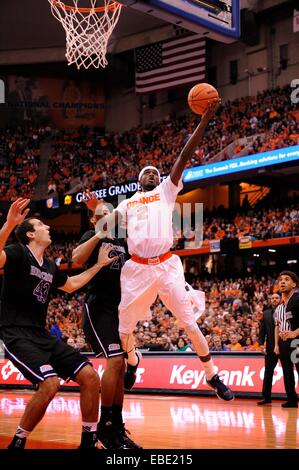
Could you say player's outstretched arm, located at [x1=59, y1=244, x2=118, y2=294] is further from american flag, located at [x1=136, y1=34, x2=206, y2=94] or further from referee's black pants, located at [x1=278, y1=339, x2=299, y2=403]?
american flag, located at [x1=136, y1=34, x2=206, y2=94]

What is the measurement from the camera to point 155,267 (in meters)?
6.77

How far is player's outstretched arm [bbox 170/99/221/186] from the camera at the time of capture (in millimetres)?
6598

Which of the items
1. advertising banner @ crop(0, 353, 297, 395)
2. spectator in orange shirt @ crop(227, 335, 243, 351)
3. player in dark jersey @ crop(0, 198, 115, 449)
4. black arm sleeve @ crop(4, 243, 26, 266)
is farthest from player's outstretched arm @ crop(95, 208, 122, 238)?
spectator in orange shirt @ crop(227, 335, 243, 351)

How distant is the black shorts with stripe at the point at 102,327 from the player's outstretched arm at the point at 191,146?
1.44 meters

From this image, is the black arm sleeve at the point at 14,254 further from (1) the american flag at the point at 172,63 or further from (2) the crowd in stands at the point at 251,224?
(1) the american flag at the point at 172,63

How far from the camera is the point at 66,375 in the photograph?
5.80m

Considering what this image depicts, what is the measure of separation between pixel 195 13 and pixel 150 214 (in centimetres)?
303

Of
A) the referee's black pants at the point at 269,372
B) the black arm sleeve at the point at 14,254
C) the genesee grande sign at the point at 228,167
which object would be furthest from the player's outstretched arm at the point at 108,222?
the genesee grande sign at the point at 228,167

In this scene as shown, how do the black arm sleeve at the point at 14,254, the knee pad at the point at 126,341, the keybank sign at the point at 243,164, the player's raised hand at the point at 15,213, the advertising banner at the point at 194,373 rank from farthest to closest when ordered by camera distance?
the keybank sign at the point at 243,164, the advertising banner at the point at 194,373, the knee pad at the point at 126,341, the black arm sleeve at the point at 14,254, the player's raised hand at the point at 15,213

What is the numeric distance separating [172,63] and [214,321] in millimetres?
15328

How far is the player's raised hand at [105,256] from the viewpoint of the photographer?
21.2 ft

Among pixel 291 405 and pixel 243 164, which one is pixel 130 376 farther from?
pixel 243 164
